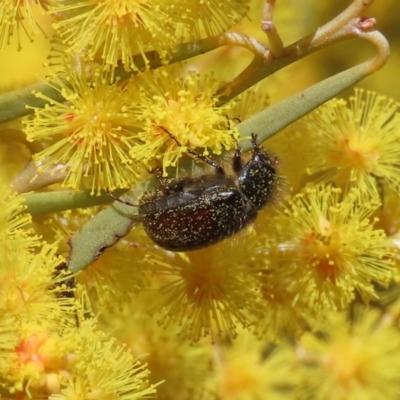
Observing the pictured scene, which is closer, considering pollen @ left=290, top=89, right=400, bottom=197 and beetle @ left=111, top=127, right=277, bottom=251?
beetle @ left=111, top=127, right=277, bottom=251

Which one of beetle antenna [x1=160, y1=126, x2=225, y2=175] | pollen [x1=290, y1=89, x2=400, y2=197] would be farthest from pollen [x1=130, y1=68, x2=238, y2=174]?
pollen [x1=290, y1=89, x2=400, y2=197]

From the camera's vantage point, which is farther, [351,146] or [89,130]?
[351,146]

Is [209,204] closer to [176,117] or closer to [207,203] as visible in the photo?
[207,203]

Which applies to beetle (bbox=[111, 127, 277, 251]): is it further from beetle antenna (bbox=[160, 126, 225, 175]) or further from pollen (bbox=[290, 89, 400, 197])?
pollen (bbox=[290, 89, 400, 197])

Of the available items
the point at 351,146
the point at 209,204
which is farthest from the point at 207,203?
the point at 351,146

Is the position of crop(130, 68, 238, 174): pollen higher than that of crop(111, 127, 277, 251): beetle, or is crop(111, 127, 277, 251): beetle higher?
crop(130, 68, 238, 174): pollen

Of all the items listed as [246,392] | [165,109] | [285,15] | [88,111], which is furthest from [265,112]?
[246,392]

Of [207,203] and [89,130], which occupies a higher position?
[89,130]

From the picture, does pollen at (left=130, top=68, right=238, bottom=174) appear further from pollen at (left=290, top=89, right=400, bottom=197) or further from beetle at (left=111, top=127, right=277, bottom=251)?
pollen at (left=290, top=89, right=400, bottom=197)

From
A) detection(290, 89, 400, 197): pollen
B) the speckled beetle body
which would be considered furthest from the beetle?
detection(290, 89, 400, 197): pollen

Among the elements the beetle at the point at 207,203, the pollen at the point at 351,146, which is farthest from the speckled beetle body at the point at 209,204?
the pollen at the point at 351,146
